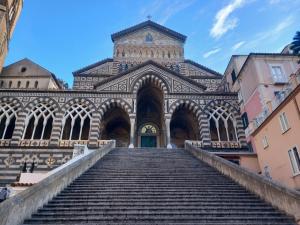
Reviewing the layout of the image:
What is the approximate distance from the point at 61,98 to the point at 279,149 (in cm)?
1898

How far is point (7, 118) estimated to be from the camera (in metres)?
20.8

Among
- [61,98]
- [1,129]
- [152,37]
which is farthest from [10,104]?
[152,37]

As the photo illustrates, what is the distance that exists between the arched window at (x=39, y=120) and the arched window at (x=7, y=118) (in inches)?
54.8

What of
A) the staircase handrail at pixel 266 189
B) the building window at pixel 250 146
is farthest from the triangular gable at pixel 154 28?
the staircase handrail at pixel 266 189

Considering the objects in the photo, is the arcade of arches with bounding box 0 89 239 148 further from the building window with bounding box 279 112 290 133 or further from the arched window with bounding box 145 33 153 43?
the arched window with bounding box 145 33 153 43

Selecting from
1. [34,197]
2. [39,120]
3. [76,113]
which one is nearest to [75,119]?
[76,113]

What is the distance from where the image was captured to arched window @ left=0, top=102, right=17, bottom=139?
68.7 feet

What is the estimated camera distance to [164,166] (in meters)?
12.2

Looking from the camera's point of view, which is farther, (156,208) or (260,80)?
(260,80)

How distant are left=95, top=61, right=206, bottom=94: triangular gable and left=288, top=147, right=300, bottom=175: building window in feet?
39.8

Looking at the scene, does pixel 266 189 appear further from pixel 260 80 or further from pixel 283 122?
pixel 260 80

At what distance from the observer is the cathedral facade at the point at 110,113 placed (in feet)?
65.7

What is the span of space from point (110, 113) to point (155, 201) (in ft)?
56.8

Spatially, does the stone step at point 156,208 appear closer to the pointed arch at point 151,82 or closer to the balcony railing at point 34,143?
the balcony railing at point 34,143
